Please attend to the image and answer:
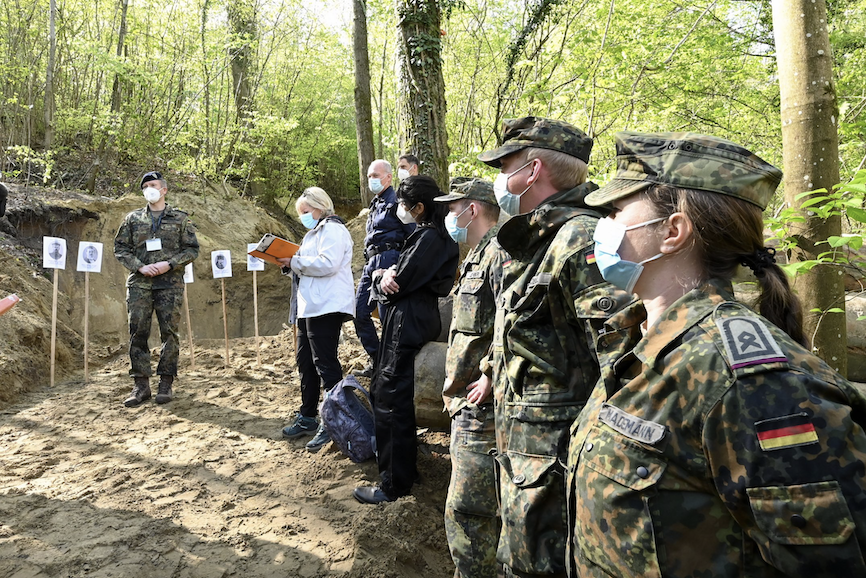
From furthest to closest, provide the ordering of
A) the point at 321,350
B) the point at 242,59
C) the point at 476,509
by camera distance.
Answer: the point at 242,59, the point at 321,350, the point at 476,509

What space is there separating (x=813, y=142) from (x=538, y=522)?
2.64 meters

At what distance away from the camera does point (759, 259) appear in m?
1.26

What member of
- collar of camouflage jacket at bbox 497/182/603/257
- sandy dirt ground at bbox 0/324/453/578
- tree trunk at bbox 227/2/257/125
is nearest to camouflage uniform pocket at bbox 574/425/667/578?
collar of camouflage jacket at bbox 497/182/603/257

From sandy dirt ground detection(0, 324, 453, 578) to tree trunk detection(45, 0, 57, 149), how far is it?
6.19m

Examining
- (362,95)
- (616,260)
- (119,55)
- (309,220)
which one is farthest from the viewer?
(362,95)

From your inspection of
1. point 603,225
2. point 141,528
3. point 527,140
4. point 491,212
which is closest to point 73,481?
point 141,528

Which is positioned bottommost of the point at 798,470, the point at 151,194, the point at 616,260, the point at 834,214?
the point at 798,470

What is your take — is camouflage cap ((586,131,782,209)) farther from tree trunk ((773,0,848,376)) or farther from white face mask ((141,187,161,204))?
white face mask ((141,187,161,204))

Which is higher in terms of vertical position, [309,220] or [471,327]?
[309,220]

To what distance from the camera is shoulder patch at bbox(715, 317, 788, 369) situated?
1.03 meters

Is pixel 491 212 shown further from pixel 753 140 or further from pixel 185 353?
pixel 753 140

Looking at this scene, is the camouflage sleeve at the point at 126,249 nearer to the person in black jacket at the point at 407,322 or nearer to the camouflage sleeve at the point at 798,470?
the person in black jacket at the point at 407,322

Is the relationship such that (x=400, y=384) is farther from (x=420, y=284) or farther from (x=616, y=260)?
(x=616, y=260)

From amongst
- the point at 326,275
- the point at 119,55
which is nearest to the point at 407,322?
the point at 326,275
